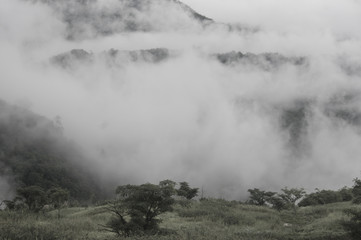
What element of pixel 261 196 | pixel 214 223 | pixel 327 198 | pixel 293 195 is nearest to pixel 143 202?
pixel 214 223

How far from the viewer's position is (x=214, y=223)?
2770 centimetres

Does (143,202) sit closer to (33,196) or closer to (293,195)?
(293,195)

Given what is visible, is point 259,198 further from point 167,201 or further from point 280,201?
point 167,201

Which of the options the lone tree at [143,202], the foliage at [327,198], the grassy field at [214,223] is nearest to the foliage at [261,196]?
the foliage at [327,198]

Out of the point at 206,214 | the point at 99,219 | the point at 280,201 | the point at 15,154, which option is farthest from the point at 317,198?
the point at 15,154

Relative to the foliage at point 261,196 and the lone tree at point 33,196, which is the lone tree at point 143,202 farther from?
the foliage at point 261,196

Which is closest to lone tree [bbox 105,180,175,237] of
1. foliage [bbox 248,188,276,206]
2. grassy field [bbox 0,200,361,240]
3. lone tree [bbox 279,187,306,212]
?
grassy field [bbox 0,200,361,240]

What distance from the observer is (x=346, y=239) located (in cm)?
1483

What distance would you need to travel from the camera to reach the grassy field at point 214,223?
631 inches

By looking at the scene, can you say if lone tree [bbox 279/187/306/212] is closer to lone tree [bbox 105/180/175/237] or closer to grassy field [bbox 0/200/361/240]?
grassy field [bbox 0/200/361/240]

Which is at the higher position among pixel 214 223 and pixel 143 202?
pixel 143 202

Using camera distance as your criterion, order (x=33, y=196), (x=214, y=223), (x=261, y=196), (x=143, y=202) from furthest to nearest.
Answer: (x=261, y=196) < (x=33, y=196) < (x=214, y=223) < (x=143, y=202)

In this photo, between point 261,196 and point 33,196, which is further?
point 261,196

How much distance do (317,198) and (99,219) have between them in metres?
37.2
